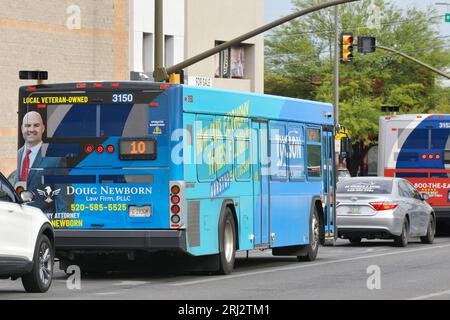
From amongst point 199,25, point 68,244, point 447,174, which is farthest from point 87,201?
point 199,25

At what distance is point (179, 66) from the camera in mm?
31938

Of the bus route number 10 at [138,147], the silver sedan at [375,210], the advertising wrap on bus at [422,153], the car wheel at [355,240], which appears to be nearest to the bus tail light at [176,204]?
the bus route number 10 at [138,147]

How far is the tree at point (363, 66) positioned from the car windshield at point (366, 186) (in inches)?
1749

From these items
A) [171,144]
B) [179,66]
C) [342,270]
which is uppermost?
[179,66]

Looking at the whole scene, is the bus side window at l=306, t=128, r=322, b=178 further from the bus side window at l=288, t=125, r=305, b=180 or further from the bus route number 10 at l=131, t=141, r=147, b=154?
the bus route number 10 at l=131, t=141, r=147, b=154

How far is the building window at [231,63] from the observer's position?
56938mm

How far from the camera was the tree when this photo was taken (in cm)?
7656

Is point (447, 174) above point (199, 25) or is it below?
below

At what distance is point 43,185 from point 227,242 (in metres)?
2.90

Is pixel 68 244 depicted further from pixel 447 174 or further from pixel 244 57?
pixel 244 57

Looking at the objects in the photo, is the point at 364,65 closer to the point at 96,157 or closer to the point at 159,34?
the point at 159,34

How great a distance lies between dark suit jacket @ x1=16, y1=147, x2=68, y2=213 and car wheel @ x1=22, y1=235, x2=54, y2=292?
1914 mm
